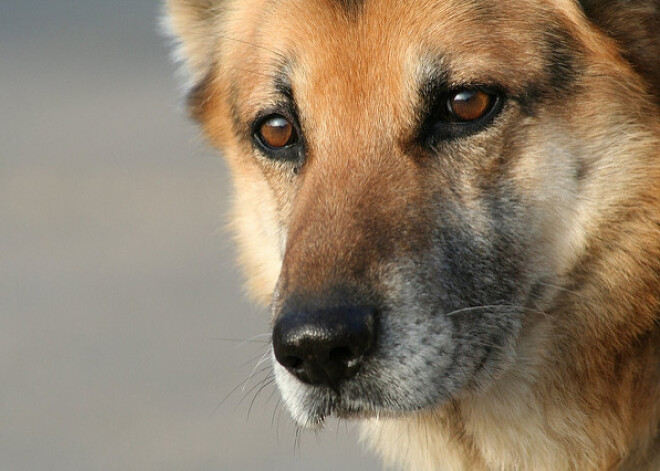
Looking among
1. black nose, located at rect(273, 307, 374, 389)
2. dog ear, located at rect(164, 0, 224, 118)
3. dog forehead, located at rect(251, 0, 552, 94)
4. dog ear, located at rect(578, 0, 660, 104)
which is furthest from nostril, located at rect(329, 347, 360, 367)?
dog ear, located at rect(164, 0, 224, 118)

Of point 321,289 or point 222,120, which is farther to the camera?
→ point 222,120

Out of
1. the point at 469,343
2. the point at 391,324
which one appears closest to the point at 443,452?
the point at 469,343

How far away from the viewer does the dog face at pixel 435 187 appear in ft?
9.45

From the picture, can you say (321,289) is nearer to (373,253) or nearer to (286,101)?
(373,253)

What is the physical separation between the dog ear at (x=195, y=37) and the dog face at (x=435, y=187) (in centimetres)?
107

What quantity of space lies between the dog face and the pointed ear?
1.11 meters

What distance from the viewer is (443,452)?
3.54 meters

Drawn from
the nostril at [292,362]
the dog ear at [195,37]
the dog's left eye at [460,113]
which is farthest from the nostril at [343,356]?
the dog ear at [195,37]

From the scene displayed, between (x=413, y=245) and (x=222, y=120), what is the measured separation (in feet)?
5.20

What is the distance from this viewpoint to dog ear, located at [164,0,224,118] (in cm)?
448

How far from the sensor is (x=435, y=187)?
3.16m

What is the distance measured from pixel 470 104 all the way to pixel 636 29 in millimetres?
629

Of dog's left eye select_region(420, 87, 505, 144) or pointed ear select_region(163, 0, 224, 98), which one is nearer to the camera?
dog's left eye select_region(420, 87, 505, 144)

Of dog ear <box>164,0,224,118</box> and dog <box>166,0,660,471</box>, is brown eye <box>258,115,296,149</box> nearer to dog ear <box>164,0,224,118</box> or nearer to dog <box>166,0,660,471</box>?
dog <box>166,0,660,471</box>
